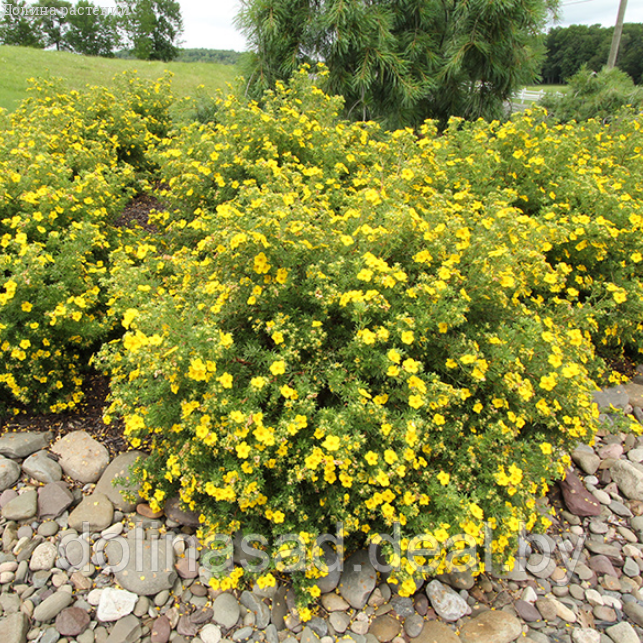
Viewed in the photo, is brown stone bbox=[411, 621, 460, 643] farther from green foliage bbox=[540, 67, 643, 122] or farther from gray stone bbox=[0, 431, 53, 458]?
green foliage bbox=[540, 67, 643, 122]

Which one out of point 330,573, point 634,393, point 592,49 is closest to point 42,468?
point 330,573

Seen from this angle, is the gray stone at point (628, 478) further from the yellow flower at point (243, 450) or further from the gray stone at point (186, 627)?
the gray stone at point (186, 627)

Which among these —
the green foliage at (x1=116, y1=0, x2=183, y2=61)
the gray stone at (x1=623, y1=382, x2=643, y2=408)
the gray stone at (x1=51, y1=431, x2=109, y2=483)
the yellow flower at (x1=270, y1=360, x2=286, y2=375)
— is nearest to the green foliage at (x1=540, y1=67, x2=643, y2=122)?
the gray stone at (x1=623, y1=382, x2=643, y2=408)

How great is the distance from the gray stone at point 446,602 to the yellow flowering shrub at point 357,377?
0.66ft

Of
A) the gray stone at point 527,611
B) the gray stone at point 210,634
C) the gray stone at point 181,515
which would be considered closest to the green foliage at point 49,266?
the gray stone at point 181,515

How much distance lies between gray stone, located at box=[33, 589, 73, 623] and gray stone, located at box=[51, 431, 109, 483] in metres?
0.69

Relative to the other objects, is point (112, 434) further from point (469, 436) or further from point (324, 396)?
point (469, 436)

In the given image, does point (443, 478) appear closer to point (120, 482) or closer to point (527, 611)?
point (527, 611)

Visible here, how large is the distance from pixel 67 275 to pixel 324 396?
1.95 meters

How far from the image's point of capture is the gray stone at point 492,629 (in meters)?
2.04

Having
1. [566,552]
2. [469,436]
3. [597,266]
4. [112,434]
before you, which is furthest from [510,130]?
[112,434]

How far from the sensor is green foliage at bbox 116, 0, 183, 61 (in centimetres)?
3295

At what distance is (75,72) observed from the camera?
38.5ft

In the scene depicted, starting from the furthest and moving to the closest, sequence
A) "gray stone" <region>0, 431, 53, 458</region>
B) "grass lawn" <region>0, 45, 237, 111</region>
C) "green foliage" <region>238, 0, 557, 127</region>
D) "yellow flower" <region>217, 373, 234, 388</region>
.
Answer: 1. "grass lawn" <region>0, 45, 237, 111</region>
2. "green foliage" <region>238, 0, 557, 127</region>
3. "gray stone" <region>0, 431, 53, 458</region>
4. "yellow flower" <region>217, 373, 234, 388</region>
